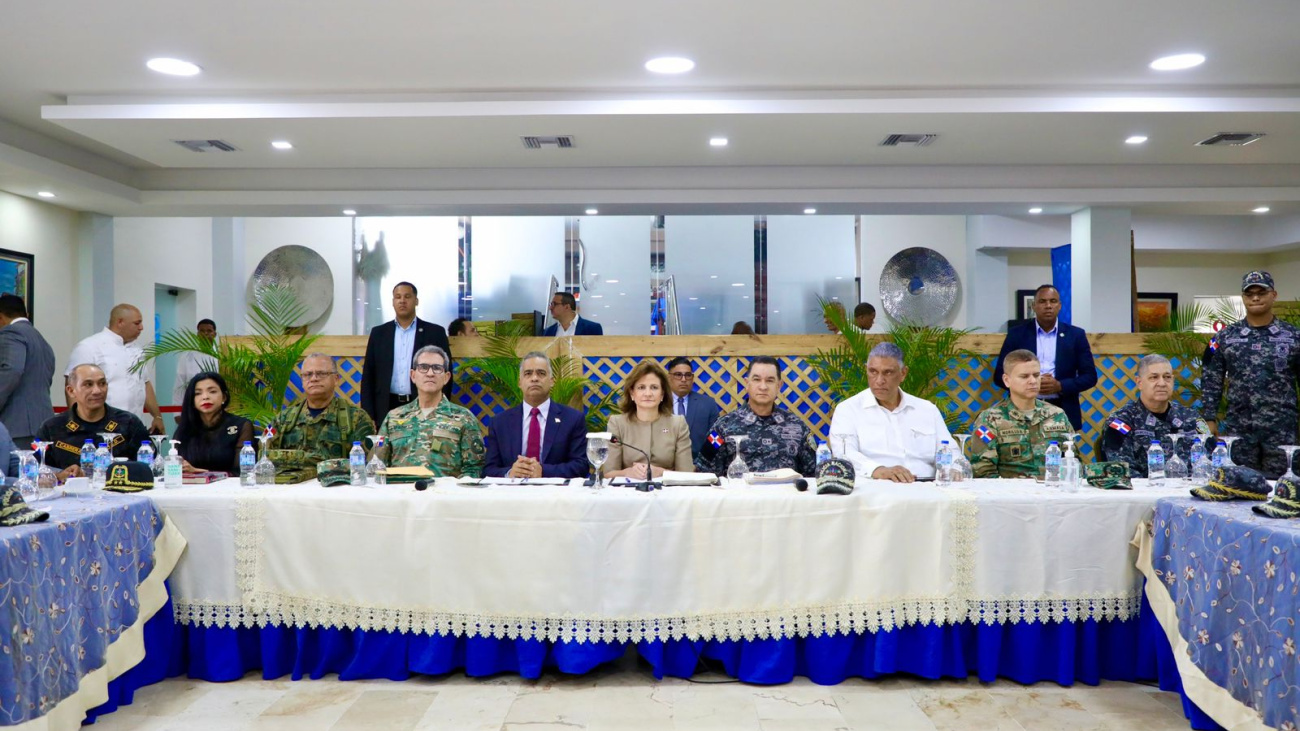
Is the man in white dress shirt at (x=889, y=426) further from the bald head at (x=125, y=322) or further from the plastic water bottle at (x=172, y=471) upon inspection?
the bald head at (x=125, y=322)

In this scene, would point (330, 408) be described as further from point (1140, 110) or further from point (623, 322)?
point (623, 322)

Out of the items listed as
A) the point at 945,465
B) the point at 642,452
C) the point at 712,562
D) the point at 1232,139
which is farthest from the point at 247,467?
the point at 1232,139

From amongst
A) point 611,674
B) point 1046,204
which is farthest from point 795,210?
point 611,674

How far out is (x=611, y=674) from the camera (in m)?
3.22

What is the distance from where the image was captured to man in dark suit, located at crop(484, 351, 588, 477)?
4102 mm

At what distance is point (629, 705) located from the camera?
2.96 metres

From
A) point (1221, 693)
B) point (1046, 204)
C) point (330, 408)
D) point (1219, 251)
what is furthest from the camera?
point (1219, 251)

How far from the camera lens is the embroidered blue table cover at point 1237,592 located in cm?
224

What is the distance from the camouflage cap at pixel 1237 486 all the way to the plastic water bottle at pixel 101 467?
3365 mm

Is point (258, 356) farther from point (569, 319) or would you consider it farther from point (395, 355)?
point (569, 319)

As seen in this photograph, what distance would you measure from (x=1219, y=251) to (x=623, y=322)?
6534 millimetres

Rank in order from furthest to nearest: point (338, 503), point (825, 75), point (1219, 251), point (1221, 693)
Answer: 1. point (1219, 251)
2. point (825, 75)
3. point (338, 503)
4. point (1221, 693)

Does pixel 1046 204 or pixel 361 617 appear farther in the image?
pixel 1046 204

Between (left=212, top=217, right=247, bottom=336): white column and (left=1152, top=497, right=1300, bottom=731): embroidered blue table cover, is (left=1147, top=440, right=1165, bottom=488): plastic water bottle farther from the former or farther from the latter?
(left=212, top=217, right=247, bottom=336): white column
